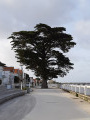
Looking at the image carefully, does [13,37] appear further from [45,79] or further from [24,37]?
[45,79]

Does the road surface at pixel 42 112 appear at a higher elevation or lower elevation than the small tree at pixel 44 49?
lower

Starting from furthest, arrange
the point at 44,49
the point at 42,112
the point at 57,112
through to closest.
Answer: the point at 44,49 < the point at 42,112 < the point at 57,112

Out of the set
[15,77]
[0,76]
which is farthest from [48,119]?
[15,77]

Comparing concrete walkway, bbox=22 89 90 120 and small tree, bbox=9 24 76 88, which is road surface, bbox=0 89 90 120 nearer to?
concrete walkway, bbox=22 89 90 120

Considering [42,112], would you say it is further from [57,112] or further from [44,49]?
[44,49]

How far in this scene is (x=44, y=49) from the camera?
5416 centimetres

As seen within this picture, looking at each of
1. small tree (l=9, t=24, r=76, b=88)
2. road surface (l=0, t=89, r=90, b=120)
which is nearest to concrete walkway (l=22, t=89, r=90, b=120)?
road surface (l=0, t=89, r=90, b=120)

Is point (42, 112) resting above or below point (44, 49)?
below

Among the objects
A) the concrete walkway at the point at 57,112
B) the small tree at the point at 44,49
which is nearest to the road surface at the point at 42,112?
the concrete walkway at the point at 57,112

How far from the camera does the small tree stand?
2047 inches

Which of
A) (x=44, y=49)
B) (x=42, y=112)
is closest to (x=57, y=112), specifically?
(x=42, y=112)

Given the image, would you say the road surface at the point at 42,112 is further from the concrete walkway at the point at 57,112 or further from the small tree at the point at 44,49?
the small tree at the point at 44,49

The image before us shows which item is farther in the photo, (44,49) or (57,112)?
(44,49)

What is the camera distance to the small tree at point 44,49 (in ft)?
171
